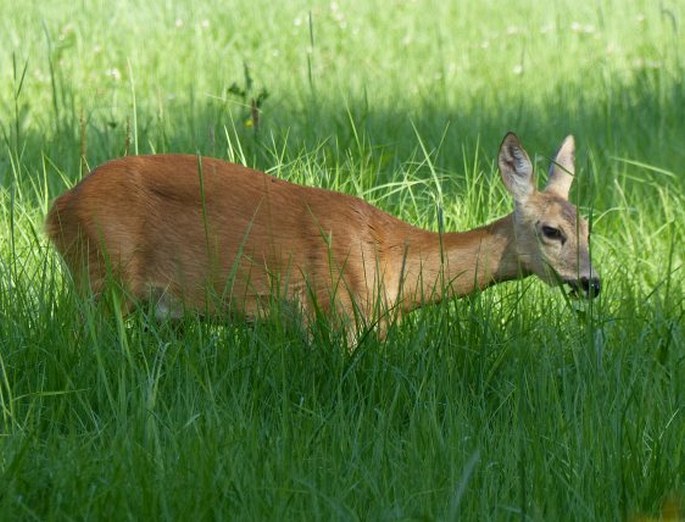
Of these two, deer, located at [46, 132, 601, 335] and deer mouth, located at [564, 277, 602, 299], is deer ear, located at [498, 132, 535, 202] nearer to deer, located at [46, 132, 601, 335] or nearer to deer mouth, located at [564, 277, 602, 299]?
deer, located at [46, 132, 601, 335]

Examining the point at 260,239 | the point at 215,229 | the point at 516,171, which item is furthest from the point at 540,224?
the point at 215,229

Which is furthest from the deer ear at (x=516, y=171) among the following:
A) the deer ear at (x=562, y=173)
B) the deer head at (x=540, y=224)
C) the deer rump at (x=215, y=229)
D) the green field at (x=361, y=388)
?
the deer rump at (x=215, y=229)

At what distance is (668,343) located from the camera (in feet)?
13.6

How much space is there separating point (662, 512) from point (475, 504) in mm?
392

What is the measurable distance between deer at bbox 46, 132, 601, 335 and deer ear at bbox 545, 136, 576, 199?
21 centimetres

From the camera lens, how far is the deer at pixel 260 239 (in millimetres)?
4980

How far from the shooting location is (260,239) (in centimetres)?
512

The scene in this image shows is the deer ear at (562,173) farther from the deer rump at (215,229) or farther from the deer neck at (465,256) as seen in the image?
the deer rump at (215,229)

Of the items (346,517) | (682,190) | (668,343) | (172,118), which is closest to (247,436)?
(346,517)

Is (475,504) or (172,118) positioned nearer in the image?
(475,504)

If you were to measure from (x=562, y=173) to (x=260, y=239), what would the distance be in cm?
124

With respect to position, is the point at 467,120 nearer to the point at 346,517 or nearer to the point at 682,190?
the point at 682,190

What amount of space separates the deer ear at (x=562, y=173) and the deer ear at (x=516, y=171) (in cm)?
15

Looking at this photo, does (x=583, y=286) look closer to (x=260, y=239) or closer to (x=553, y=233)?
(x=553, y=233)
